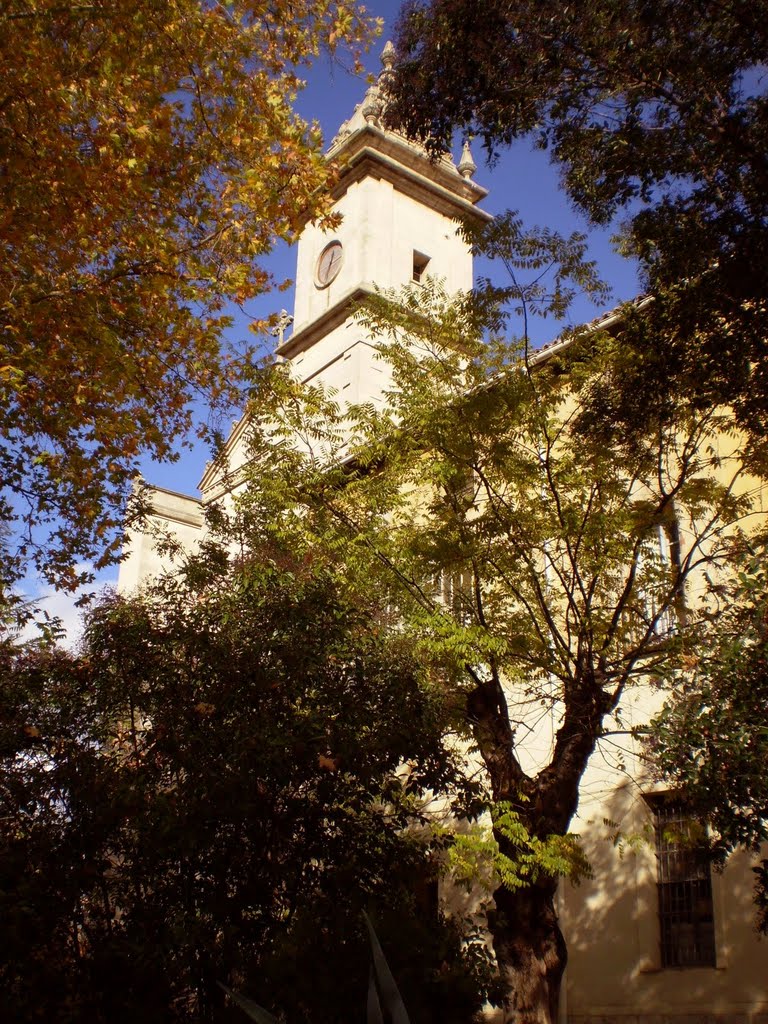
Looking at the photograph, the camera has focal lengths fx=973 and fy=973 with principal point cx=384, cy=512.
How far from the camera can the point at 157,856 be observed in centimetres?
777

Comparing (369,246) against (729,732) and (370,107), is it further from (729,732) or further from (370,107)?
(729,732)

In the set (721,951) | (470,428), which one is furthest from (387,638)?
(721,951)

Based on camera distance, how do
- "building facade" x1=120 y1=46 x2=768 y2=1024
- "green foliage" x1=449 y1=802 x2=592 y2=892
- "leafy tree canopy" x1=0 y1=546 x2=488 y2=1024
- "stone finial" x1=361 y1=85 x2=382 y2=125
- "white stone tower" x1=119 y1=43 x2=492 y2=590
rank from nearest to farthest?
"leafy tree canopy" x1=0 y1=546 x2=488 y2=1024, "green foliage" x1=449 y1=802 x2=592 y2=892, "building facade" x1=120 y1=46 x2=768 y2=1024, "stone finial" x1=361 y1=85 x2=382 y2=125, "white stone tower" x1=119 y1=43 x2=492 y2=590

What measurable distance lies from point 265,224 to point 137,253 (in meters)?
1.49

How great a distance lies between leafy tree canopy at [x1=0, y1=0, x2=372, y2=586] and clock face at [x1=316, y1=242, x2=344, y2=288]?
18.1 meters

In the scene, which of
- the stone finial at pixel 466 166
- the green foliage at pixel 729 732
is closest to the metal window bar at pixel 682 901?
the green foliage at pixel 729 732

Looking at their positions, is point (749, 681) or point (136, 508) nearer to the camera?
point (749, 681)

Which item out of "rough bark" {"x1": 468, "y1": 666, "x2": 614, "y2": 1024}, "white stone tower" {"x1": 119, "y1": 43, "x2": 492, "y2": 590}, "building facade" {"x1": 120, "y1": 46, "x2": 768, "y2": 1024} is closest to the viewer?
"rough bark" {"x1": 468, "y1": 666, "x2": 614, "y2": 1024}

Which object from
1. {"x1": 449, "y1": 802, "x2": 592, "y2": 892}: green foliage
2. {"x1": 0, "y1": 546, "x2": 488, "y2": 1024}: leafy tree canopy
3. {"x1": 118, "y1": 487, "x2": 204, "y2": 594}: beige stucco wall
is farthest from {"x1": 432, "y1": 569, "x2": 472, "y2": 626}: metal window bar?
{"x1": 118, "y1": 487, "x2": 204, "y2": 594}: beige stucco wall

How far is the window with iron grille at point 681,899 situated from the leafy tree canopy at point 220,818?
14.9ft

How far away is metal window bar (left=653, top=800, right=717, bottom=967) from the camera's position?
11.8 meters

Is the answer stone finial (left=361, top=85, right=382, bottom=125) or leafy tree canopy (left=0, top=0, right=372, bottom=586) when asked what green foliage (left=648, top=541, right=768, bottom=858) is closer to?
leafy tree canopy (left=0, top=0, right=372, bottom=586)

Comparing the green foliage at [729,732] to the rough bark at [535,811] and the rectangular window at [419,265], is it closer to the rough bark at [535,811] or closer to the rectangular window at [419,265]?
the rough bark at [535,811]

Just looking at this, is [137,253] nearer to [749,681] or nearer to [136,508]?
[136,508]
